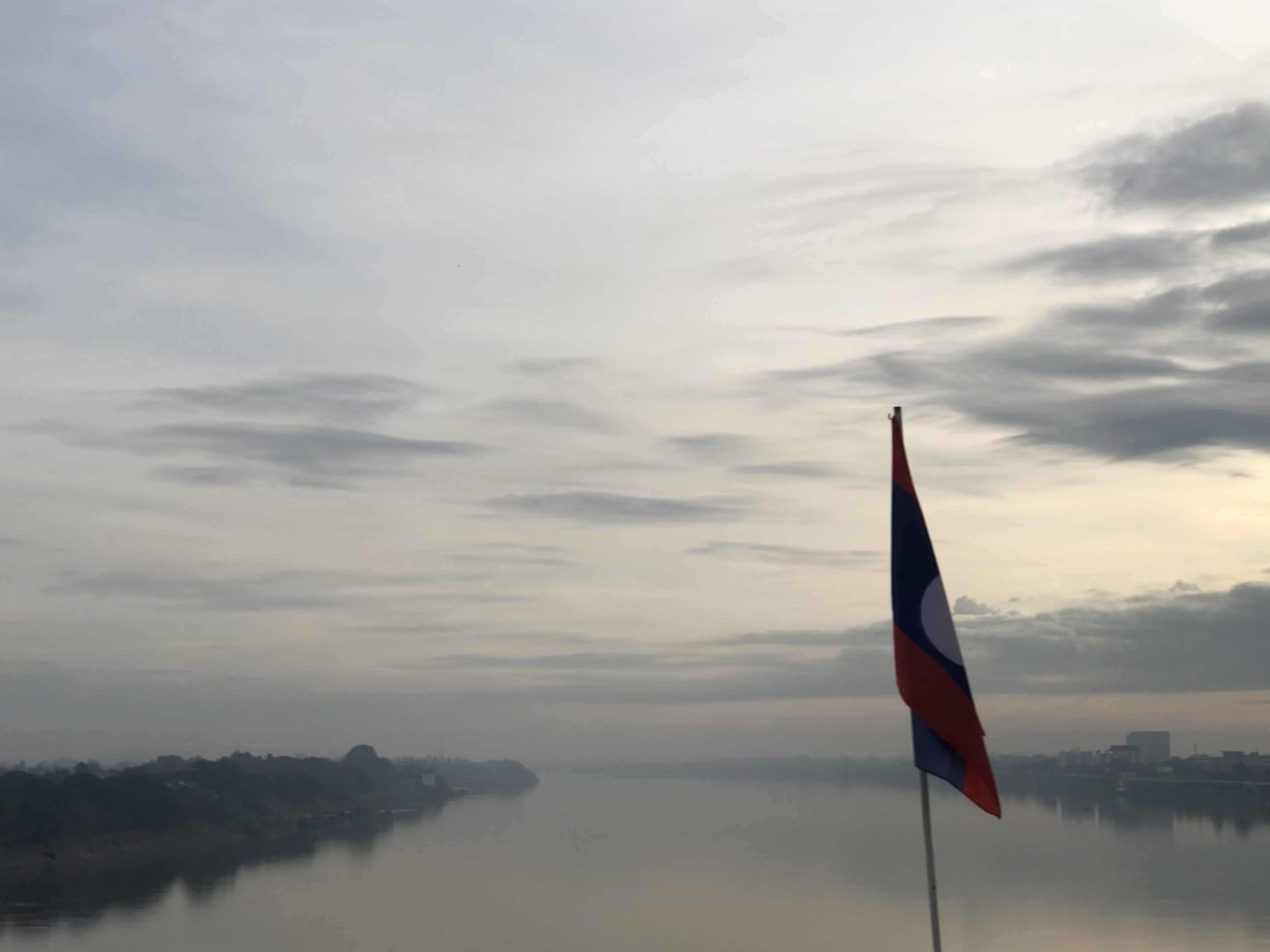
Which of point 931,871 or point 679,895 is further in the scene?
point 679,895

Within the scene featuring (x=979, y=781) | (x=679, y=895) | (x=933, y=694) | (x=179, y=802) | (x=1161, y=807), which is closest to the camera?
(x=979, y=781)

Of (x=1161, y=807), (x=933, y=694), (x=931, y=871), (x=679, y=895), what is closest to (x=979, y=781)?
(x=933, y=694)

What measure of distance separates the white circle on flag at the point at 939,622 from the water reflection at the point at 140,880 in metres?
58.6

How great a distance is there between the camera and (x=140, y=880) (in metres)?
80.1

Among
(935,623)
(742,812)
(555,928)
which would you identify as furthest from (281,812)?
(935,623)

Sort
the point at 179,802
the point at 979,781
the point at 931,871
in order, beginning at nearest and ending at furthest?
the point at 931,871 → the point at 979,781 → the point at 179,802

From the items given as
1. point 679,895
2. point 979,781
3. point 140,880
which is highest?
point 979,781

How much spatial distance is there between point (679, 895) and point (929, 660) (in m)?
63.0

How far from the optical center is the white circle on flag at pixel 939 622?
11.6 m

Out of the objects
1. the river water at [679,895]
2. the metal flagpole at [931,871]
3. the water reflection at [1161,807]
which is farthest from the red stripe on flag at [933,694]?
the water reflection at [1161,807]

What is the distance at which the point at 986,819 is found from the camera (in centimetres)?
13538

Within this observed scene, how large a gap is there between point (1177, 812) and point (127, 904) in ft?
376

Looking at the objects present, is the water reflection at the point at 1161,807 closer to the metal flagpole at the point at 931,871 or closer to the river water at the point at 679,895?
the river water at the point at 679,895

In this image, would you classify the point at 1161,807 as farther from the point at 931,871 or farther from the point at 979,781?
the point at 931,871
